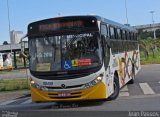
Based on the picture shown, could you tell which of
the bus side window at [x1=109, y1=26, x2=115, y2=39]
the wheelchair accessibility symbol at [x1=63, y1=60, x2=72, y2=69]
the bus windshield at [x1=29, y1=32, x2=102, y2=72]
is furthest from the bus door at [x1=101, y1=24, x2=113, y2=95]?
the wheelchair accessibility symbol at [x1=63, y1=60, x2=72, y2=69]

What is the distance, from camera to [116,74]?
1644 centimetres

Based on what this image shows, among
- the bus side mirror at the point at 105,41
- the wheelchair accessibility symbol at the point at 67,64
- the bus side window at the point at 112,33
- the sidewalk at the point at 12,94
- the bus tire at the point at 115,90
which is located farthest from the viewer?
the sidewalk at the point at 12,94

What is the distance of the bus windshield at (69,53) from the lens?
13914 millimetres

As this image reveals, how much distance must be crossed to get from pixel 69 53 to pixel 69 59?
0.63 ft

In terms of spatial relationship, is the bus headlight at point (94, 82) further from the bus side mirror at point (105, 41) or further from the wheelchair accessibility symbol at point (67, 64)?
the bus side mirror at point (105, 41)

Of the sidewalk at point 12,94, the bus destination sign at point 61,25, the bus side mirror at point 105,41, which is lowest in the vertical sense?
the sidewalk at point 12,94

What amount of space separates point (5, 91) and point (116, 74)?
29.8 feet

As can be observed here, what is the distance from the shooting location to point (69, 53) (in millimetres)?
14016

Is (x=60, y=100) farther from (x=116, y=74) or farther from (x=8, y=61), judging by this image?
(x=8, y=61)

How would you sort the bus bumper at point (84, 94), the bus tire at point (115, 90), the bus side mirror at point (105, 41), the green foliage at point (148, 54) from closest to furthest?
the bus bumper at point (84, 94) < the bus side mirror at point (105, 41) < the bus tire at point (115, 90) < the green foliage at point (148, 54)

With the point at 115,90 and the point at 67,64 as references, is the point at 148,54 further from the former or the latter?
the point at 67,64

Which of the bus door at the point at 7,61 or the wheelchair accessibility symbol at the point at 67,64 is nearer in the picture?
the wheelchair accessibility symbol at the point at 67,64

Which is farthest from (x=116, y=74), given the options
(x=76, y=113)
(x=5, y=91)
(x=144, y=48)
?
(x=144, y=48)

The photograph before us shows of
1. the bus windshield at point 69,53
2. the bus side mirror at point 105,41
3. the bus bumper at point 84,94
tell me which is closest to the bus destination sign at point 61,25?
the bus windshield at point 69,53
